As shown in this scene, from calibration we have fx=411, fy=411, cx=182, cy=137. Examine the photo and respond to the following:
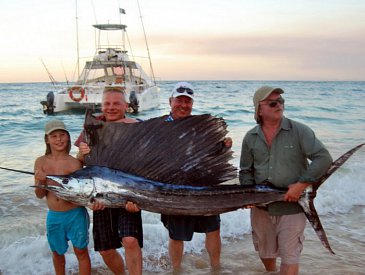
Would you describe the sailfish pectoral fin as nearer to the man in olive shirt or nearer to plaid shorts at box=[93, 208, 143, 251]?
the man in olive shirt

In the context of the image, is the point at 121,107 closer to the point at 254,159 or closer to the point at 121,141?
the point at 121,141

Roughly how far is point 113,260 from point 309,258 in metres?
1.71

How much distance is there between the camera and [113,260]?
2928 millimetres

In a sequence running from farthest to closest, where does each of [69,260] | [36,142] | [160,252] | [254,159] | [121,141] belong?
[36,142] → [160,252] → [69,260] → [254,159] → [121,141]

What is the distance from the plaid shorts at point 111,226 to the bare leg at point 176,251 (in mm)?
412

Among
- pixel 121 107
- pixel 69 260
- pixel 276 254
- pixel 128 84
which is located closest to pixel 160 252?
pixel 69 260

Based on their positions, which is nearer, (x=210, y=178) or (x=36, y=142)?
(x=210, y=178)

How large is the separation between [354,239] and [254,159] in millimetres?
2013

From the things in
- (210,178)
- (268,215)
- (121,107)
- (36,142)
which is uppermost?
(121,107)

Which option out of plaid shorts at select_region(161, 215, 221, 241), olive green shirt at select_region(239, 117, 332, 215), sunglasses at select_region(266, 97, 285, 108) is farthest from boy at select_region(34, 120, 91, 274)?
sunglasses at select_region(266, 97, 285, 108)

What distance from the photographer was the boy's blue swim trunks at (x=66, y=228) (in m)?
2.72

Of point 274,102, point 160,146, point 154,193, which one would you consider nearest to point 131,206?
point 154,193

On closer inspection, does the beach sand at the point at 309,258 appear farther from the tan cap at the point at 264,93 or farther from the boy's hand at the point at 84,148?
the tan cap at the point at 264,93

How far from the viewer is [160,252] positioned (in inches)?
151
